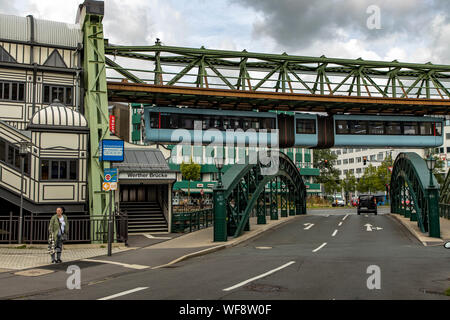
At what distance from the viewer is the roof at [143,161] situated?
26312 millimetres

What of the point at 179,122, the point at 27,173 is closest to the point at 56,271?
the point at 27,173

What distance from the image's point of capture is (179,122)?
2762 centimetres

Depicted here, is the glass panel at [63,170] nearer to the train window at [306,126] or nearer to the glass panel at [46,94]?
the glass panel at [46,94]

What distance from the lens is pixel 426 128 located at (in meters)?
31.9

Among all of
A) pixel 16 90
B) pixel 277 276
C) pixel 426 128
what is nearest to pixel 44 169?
pixel 16 90

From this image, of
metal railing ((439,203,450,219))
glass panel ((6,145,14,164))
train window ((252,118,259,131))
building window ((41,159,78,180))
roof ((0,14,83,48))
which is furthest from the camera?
metal railing ((439,203,450,219))

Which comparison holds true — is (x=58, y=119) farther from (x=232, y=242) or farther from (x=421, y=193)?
(x=421, y=193)

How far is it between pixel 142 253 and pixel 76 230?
182 inches

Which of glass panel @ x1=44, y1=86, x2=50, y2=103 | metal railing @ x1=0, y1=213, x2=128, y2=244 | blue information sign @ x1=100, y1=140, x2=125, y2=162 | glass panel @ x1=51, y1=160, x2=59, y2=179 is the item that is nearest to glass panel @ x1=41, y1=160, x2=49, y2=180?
glass panel @ x1=51, y1=160, x2=59, y2=179

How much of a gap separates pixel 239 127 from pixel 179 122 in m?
3.94

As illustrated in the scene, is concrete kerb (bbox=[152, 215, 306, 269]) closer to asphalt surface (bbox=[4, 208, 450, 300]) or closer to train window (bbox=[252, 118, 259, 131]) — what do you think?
asphalt surface (bbox=[4, 208, 450, 300])

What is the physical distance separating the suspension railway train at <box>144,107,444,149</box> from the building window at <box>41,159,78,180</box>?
5.27m

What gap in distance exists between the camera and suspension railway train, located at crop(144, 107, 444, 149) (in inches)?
1079

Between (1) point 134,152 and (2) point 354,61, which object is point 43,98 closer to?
(1) point 134,152
